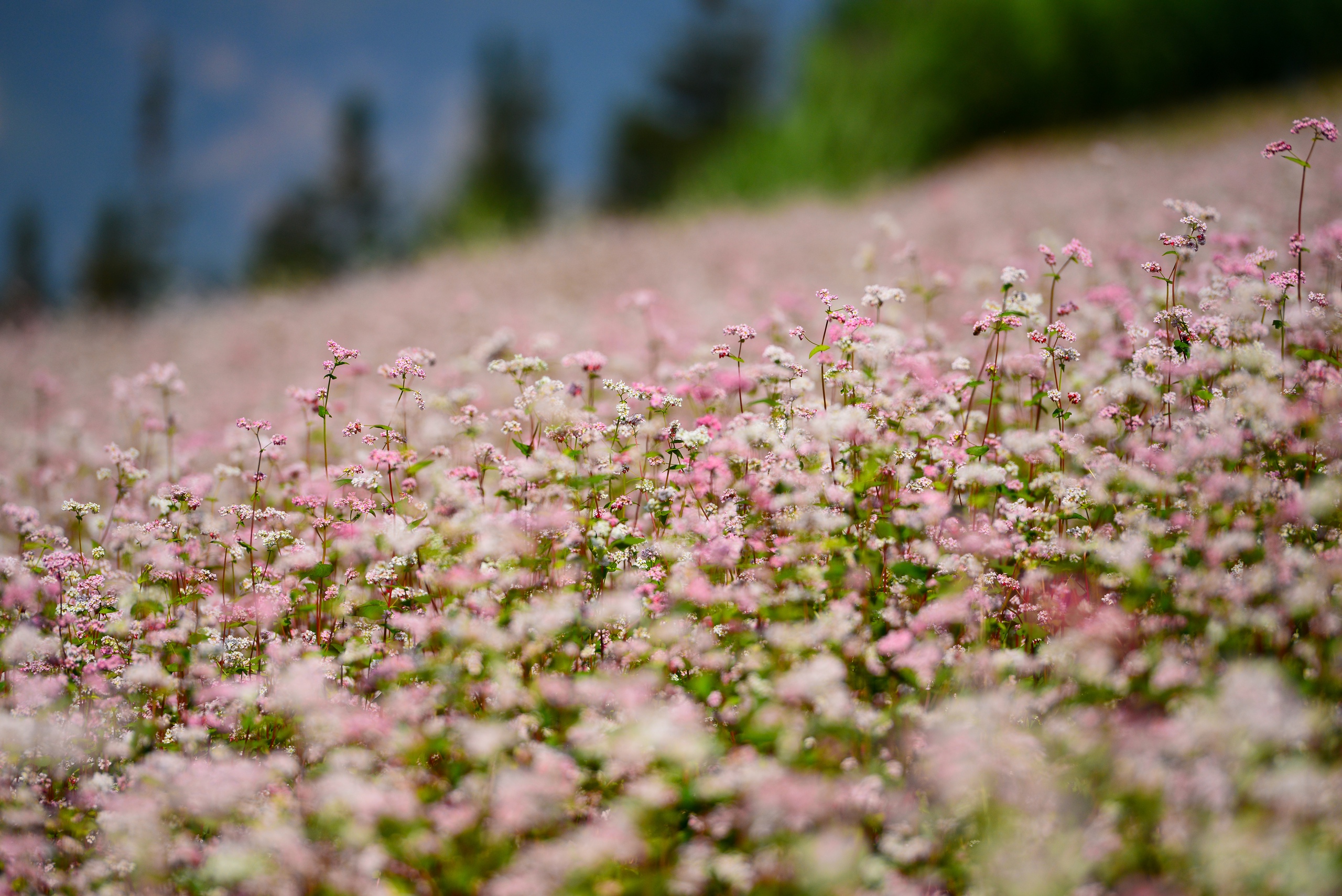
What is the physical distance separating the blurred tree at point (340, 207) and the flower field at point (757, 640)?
54908mm

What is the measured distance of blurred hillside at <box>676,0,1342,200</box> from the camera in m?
25.2

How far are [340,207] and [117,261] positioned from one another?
14184 mm

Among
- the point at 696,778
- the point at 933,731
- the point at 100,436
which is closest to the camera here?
the point at 696,778

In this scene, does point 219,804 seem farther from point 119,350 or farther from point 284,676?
point 119,350

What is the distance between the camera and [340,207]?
56000 millimetres

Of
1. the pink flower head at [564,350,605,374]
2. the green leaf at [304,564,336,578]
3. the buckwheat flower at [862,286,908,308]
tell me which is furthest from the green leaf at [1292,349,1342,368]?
the green leaf at [304,564,336,578]

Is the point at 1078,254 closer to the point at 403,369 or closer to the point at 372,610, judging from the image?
the point at 403,369

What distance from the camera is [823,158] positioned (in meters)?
24.3

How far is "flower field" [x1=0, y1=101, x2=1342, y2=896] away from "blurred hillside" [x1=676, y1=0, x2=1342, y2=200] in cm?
2167

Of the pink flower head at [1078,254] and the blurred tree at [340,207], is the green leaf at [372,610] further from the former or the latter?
the blurred tree at [340,207]

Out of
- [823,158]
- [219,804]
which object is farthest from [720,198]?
[219,804]

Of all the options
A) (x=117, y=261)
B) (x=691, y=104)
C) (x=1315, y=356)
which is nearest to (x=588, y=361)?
(x=1315, y=356)

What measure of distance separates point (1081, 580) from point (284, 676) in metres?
3.50

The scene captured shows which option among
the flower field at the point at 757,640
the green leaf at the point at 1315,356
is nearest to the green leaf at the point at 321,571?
the flower field at the point at 757,640
